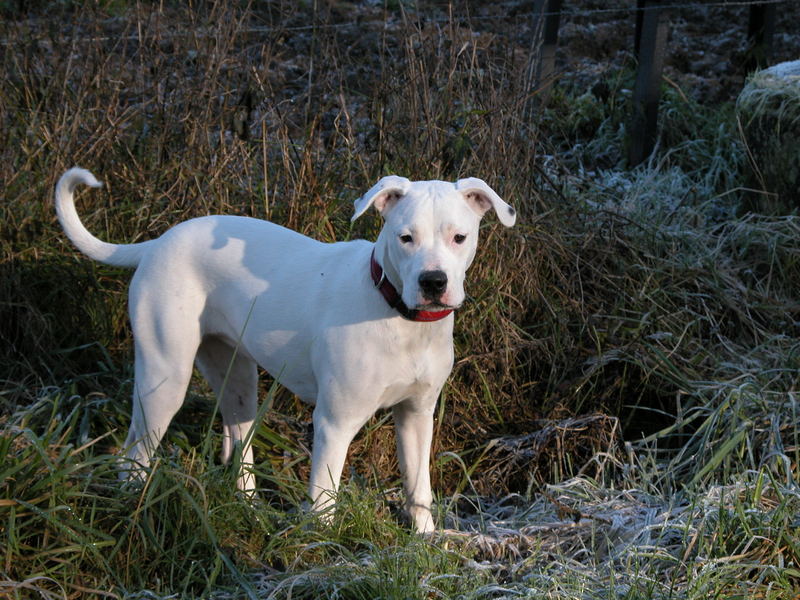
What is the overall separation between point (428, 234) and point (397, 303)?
277 millimetres

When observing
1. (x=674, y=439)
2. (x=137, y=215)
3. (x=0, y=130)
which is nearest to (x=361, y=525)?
(x=674, y=439)

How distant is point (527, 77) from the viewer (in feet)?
15.6

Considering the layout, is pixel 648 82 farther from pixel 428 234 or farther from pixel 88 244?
pixel 88 244

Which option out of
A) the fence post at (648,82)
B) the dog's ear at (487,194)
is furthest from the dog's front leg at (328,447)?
the fence post at (648,82)

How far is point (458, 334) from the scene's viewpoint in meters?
4.44

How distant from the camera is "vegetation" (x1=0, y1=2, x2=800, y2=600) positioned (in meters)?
3.08

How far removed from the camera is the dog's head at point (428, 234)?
305 cm

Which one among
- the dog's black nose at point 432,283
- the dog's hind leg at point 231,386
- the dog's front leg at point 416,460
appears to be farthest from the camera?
the dog's hind leg at point 231,386

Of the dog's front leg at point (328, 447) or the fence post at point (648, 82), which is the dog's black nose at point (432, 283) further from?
the fence post at point (648, 82)

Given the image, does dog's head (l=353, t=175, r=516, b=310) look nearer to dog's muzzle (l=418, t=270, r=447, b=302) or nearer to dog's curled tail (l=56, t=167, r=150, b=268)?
dog's muzzle (l=418, t=270, r=447, b=302)

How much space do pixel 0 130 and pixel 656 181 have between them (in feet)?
13.3

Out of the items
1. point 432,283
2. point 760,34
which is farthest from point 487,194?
point 760,34

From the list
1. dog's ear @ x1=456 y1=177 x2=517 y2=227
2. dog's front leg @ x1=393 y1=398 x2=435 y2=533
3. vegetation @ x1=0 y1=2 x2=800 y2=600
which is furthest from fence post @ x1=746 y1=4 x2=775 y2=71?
dog's front leg @ x1=393 y1=398 x2=435 y2=533

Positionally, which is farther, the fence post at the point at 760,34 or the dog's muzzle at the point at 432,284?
the fence post at the point at 760,34
